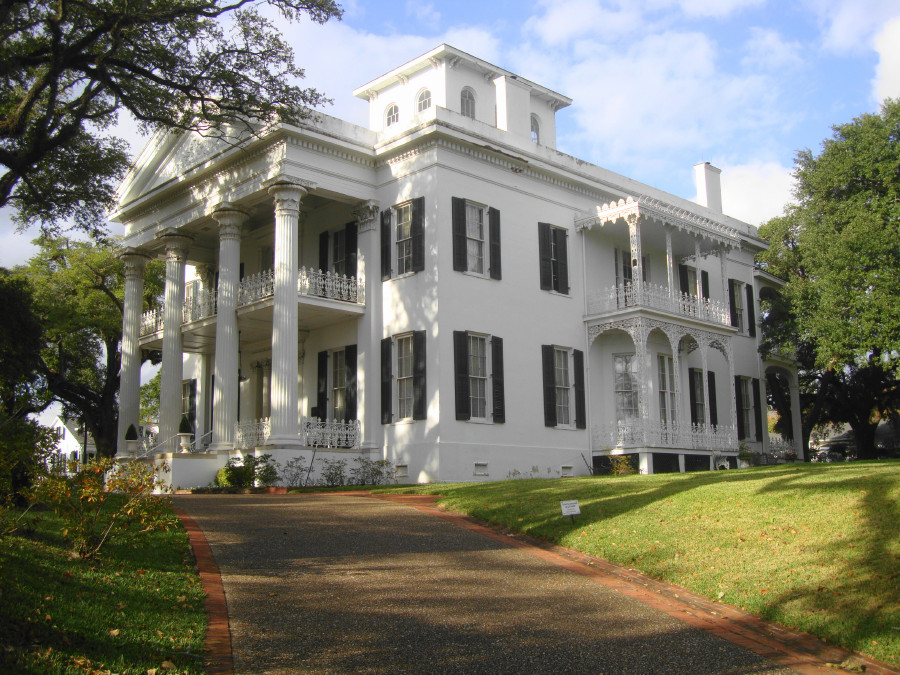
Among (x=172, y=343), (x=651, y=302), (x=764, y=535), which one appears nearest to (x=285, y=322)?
(x=172, y=343)

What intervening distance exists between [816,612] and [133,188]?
26440mm

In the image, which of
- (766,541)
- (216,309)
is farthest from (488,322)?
(766,541)

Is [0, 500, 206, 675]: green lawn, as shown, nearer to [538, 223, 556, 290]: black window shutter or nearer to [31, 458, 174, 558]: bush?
[31, 458, 174, 558]: bush

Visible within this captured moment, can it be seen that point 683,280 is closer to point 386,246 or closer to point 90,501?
point 386,246

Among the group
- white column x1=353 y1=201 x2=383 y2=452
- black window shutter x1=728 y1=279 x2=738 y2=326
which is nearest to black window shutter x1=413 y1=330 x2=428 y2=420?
white column x1=353 y1=201 x2=383 y2=452

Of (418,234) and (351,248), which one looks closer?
(418,234)

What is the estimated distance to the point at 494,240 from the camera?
23.6 metres

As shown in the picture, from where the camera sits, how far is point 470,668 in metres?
6.84

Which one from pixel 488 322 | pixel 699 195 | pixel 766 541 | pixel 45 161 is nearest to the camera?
pixel 766 541

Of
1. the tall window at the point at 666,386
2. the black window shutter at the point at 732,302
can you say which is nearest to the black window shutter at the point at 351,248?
the tall window at the point at 666,386

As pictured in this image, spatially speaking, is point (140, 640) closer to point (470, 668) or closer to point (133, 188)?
point (470, 668)

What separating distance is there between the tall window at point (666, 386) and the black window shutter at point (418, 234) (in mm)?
8785

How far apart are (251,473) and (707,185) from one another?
2081cm

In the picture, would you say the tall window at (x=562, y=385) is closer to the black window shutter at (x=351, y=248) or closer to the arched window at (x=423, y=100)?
the black window shutter at (x=351, y=248)
